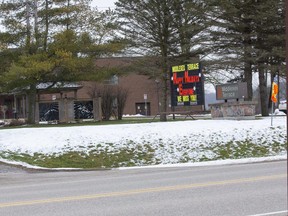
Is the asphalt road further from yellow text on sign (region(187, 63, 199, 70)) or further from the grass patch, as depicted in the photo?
yellow text on sign (region(187, 63, 199, 70))

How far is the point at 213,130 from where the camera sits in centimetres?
2116

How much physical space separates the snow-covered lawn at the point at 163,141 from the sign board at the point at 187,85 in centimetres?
423

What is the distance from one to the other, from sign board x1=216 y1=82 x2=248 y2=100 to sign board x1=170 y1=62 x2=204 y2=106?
1.39 meters

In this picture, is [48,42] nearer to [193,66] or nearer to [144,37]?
[144,37]

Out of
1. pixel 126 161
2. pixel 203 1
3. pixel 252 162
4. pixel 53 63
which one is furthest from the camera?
pixel 203 1

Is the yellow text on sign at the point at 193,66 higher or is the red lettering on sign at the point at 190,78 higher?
the yellow text on sign at the point at 193,66

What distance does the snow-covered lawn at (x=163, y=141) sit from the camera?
719 inches

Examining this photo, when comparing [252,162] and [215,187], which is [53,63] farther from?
[215,187]

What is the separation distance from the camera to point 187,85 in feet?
87.6

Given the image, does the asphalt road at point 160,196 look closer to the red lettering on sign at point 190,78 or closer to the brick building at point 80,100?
the red lettering on sign at point 190,78

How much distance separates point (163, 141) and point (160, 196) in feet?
35.4

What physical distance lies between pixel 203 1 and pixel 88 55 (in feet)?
28.7

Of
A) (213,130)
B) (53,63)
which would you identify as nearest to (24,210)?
(213,130)

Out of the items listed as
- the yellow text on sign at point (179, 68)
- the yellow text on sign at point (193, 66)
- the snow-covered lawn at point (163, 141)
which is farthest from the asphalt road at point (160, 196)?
the yellow text on sign at point (179, 68)
